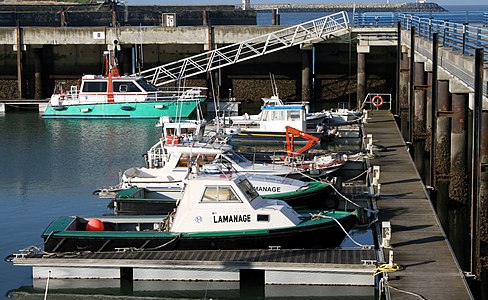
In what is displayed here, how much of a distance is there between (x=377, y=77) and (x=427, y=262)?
111ft

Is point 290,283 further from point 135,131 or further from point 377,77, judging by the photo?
point 377,77

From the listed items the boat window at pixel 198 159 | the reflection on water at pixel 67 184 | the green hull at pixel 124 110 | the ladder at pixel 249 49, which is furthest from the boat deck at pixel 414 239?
the ladder at pixel 249 49

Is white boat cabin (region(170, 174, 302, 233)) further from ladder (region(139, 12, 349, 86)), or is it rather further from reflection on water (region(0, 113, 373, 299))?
ladder (region(139, 12, 349, 86))

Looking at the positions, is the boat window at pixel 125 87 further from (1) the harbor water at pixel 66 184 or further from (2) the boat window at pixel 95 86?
(1) the harbor water at pixel 66 184

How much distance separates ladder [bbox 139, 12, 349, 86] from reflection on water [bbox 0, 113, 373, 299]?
15.0 feet

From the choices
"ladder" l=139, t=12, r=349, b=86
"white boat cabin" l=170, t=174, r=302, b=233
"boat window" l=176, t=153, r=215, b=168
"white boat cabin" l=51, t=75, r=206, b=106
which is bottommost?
"white boat cabin" l=170, t=174, r=302, b=233

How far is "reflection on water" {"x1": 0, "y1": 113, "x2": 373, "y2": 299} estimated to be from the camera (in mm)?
20516

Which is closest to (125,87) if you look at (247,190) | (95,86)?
(95,86)

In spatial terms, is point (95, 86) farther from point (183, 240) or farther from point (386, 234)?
point (386, 234)

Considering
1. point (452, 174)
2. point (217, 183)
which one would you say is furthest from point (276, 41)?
point (217, 183)

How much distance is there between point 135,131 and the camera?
4453 centimetres

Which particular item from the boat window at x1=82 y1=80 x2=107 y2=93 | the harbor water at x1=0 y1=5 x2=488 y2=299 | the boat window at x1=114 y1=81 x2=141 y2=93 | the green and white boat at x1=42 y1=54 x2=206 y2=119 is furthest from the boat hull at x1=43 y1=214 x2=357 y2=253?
the boat window at x1=82 y1=80 x2=107 y2=93

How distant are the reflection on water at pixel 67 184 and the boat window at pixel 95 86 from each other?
1604 mm

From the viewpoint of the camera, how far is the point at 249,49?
51.8 m
